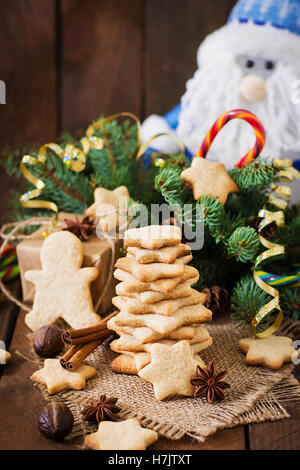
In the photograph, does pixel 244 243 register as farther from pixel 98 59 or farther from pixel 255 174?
pixel 98 59

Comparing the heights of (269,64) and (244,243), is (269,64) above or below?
above

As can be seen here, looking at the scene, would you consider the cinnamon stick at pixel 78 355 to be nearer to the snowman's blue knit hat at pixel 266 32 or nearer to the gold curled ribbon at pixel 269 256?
the gold curled ribbon at pixel 269 256

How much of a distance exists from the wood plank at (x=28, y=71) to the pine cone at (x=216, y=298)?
1126mm

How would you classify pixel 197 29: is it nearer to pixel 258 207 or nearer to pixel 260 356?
pixel 258 207

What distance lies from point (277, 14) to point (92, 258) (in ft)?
2.87

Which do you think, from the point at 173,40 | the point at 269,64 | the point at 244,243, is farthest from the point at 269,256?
the point at 173,40

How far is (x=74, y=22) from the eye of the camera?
6.15 feet

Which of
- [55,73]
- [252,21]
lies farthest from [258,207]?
[55,73]

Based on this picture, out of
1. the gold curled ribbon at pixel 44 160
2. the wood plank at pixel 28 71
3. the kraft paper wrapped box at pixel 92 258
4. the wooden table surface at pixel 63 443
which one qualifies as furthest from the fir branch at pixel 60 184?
the wood plank at pixel 28 71

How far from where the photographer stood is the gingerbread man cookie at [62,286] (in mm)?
1077

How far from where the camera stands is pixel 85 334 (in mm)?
997

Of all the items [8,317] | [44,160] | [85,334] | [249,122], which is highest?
[249,122]

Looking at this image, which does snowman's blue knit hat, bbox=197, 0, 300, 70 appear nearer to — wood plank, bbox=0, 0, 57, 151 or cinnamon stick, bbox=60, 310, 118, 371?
wood plank, bbox=0, 0, 57, 151

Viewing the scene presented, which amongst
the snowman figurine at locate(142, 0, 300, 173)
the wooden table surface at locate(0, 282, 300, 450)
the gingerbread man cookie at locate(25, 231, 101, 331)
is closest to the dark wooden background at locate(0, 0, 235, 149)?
A: the snowman figurine at locate(142, 0, 300, 173)
